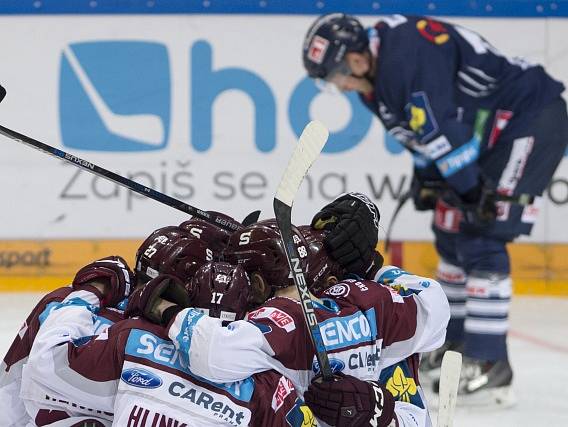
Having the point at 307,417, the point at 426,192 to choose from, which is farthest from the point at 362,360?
the point at 426,192

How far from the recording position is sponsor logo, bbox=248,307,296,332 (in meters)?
1.99

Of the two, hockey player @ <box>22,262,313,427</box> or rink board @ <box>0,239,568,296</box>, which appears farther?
rink board @ <box>0,239,568,296</box>

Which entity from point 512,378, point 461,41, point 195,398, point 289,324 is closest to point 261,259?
point 289,324

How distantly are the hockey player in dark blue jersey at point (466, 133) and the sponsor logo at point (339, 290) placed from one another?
5.03 feet

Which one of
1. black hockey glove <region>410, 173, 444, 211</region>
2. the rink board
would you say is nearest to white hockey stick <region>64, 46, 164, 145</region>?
the rink board

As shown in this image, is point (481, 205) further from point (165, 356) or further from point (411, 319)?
point (165, 356)

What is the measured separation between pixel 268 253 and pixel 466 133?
5.74 ft

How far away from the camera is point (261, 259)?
6.94 ft

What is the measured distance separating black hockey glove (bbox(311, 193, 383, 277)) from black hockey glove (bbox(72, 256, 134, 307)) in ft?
1.34

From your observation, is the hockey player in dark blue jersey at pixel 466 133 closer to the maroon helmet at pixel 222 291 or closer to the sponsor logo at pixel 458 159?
the sponsor logo at pixel 458 159

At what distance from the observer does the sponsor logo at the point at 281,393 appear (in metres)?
1.93

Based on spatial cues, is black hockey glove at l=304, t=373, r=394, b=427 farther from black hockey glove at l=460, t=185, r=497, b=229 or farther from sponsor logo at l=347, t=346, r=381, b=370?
black hockey glove at l=460, t=185, r=497, b=229

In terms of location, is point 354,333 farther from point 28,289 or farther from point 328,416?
point 28,289

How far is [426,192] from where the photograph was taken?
4.02 m
